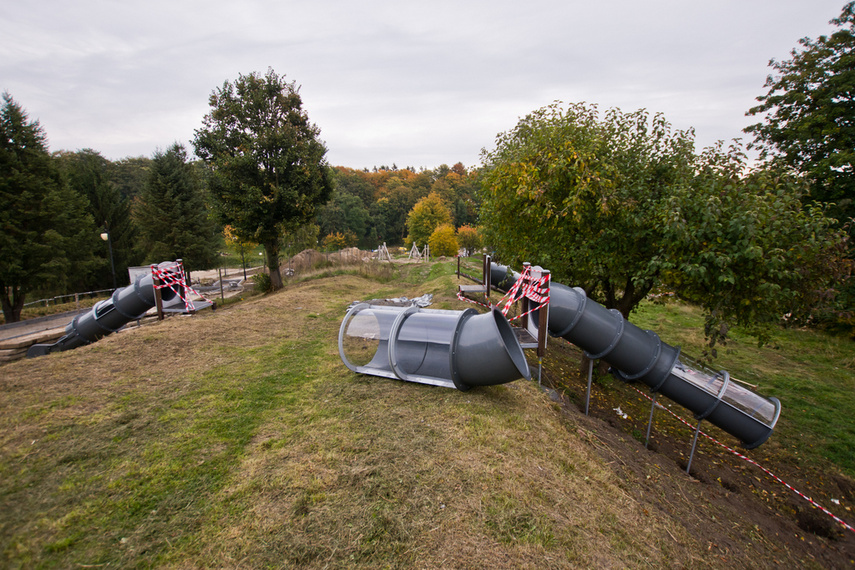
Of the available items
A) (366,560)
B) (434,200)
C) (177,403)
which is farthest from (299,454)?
(434,200)

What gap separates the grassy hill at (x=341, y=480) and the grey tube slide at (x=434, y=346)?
11.9 inches

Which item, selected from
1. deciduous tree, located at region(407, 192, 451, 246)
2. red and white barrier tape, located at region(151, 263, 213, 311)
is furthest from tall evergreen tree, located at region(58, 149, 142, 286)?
deciduous tree, located at region(407, 192, 451, 246)

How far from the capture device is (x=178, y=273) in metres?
10.1

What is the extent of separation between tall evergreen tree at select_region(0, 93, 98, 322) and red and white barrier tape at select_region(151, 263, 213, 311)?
1397 centimetres

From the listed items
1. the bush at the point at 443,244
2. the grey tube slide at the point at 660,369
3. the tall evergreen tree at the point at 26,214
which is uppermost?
the tall evergreen tree at the point at 26,214

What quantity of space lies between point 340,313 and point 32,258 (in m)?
18.2

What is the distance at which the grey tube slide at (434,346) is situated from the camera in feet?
16.6

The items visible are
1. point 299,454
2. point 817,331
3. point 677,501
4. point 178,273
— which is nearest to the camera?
point 299,454

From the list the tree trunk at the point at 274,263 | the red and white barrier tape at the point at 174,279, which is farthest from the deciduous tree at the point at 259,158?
the red and white barrier tape at the point at 174,279

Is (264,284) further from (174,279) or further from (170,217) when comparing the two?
(170,217)

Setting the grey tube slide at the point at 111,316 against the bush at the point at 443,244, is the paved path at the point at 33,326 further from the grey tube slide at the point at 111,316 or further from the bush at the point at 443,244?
the bush at the point at 443,244

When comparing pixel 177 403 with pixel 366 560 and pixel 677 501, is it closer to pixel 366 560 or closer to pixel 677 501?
pixel 366 560

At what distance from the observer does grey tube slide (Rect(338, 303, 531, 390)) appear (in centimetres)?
507

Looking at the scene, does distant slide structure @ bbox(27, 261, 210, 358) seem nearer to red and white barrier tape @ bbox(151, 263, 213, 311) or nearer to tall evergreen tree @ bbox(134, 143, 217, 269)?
red and white barrier tape @ bbox(151, 263, 213, 311)
